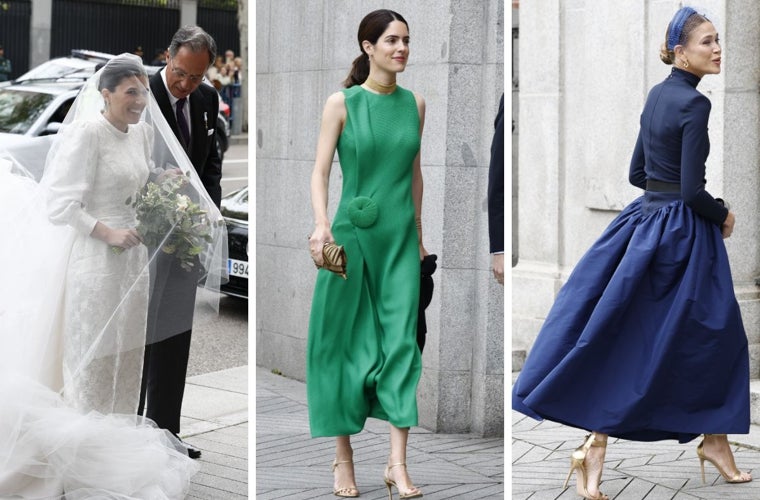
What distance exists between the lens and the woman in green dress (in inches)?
201

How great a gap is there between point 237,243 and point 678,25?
2.54 m

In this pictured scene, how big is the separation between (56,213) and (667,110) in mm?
2516

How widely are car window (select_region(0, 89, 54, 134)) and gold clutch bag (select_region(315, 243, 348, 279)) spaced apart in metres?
9.42

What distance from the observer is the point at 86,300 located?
5.39 metres

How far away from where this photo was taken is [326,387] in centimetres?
525

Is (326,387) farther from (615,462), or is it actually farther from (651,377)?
(615,462)

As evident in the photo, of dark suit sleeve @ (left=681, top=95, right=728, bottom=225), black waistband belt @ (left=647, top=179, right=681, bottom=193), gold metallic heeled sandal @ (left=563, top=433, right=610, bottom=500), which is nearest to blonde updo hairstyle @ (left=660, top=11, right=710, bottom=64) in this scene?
dark suit sleeve @ (left=681, top=95, right=728, bottom=225)

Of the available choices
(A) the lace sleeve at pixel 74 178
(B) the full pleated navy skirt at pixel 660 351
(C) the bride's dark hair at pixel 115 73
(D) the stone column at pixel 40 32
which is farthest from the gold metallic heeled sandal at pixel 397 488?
(D) the stone column at pixel 40 32

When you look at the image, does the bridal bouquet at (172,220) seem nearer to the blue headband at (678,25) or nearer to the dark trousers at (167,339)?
the dark trousers at (167,339)

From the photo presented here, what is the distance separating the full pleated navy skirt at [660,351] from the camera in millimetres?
5379

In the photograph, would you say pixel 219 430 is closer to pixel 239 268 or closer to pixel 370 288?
pixel 239 268

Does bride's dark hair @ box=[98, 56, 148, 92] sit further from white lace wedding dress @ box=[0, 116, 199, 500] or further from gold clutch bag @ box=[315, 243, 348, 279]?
gold clutch bag @ box=[315, 243, 348, 279]

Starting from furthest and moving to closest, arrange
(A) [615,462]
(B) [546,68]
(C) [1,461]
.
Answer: (B) [546,68] → (A) [615,462] → (C) [1,461]

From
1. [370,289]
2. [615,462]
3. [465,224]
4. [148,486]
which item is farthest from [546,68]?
[148,486]
